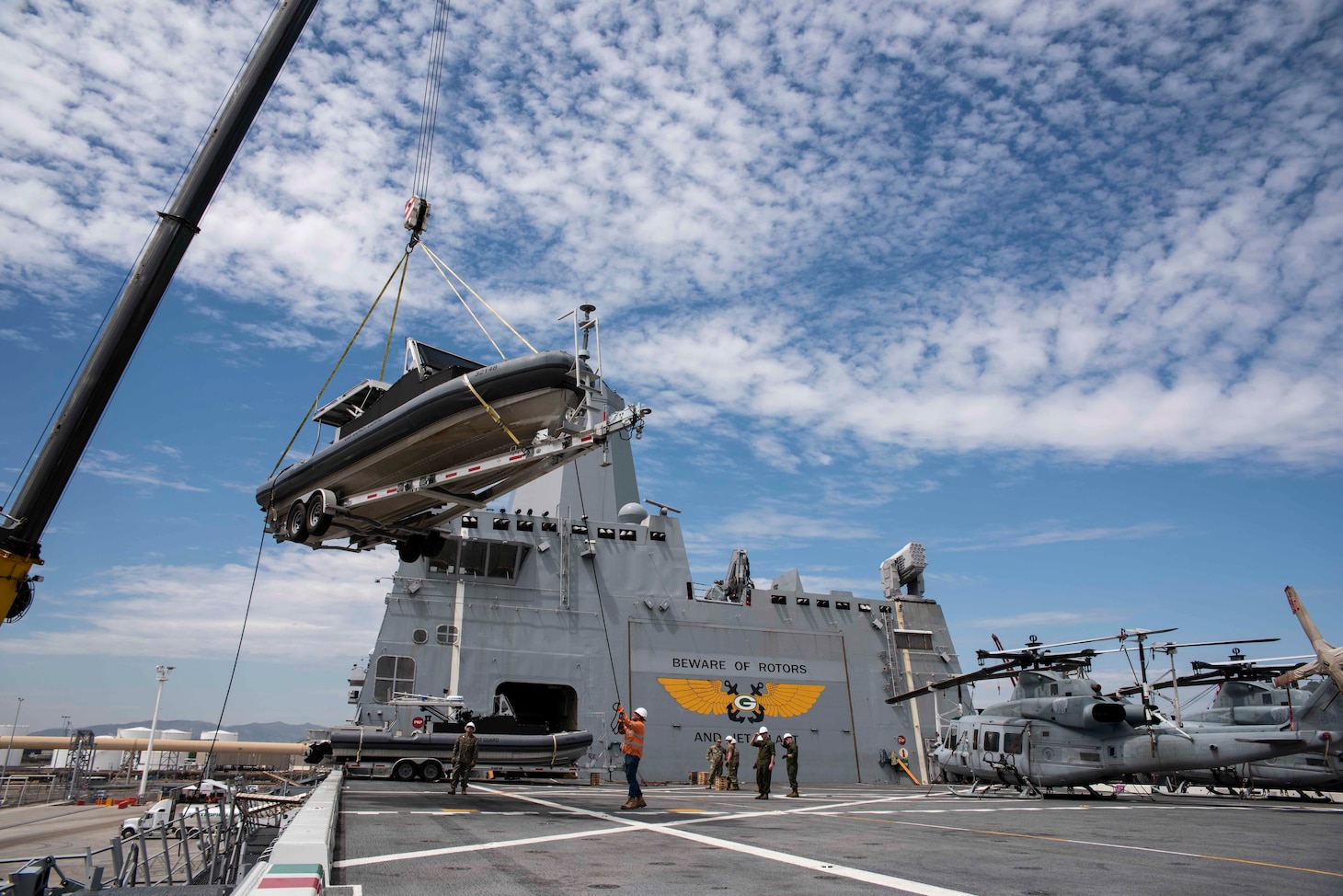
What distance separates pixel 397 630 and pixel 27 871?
15693 mm

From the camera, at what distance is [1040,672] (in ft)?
54.1

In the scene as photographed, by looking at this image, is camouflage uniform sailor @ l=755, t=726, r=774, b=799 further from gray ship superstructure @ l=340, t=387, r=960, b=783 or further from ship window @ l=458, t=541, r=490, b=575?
ship window @ l=458, t=541, r=490, b=575

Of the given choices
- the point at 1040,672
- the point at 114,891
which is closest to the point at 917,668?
the point at 1040,672

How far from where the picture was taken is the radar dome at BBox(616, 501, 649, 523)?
24550mm

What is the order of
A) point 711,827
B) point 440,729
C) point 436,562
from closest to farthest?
point 711,827 → point 440,729 → point 436,562

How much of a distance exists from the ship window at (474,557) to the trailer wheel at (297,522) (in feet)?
24.6

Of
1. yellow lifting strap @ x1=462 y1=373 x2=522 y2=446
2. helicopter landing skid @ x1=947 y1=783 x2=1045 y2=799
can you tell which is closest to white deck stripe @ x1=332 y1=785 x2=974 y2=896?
yellow lifting strap @ x1=462 y1=373 x2=522 y2=446

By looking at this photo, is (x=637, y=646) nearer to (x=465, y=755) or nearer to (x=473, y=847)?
(x=465, y=755)

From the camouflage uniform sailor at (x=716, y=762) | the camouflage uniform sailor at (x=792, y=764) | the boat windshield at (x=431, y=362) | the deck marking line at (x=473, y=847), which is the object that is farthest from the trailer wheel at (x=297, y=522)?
the camouflage uniform sailor at (x=716, y=762)

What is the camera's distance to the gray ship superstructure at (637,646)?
20.3 metres

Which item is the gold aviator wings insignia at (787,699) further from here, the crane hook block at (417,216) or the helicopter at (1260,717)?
the crane hook block at (417,216)

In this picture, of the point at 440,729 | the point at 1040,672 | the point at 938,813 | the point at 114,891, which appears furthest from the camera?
the point at 440,729

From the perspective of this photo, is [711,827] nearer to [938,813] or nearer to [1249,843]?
[938,813]

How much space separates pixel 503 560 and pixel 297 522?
8.66 metres
